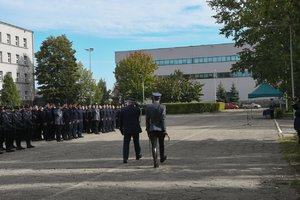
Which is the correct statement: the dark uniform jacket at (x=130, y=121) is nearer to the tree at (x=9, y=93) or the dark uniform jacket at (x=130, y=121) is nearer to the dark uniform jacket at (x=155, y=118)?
the dark uniform jacket at (x=155, y=118)

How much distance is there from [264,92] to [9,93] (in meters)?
38.0

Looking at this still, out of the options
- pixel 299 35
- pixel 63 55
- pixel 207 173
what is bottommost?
pixel 207 173

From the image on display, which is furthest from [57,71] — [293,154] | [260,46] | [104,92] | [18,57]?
[293,154]

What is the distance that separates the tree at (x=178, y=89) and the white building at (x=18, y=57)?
77.1 ft

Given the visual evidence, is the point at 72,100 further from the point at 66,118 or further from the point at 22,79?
the point at 66,118

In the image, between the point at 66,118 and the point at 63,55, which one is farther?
the point at 63,55

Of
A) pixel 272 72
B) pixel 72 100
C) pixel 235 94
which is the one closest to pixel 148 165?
pixel 272 72

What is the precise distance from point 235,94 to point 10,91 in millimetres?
57319

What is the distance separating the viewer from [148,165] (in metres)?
13.3

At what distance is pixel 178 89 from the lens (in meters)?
89.1

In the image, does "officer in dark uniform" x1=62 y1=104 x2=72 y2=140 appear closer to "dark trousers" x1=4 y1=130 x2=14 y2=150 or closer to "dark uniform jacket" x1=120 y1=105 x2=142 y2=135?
"dark trousers" x1=4 y1=130 x2=14 y2=150

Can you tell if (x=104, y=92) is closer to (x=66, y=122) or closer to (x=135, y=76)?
(x=135, y=76)

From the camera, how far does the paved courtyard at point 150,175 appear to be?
30.3 ft

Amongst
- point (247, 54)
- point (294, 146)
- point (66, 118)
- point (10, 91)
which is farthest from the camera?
point (10, 91)
